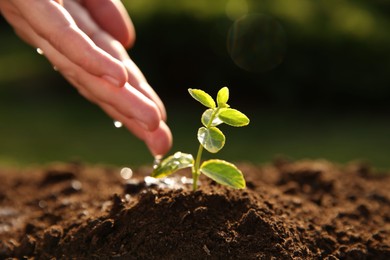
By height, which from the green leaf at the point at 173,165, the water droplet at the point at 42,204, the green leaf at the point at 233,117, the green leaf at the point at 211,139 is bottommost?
the water droplet at the point at 42,204

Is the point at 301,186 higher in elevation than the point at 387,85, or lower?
lower

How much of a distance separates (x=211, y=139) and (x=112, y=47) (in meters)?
0.88

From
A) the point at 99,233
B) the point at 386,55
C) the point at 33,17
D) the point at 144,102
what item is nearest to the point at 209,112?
the point at 144,102

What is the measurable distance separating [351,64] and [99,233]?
5.54 meters

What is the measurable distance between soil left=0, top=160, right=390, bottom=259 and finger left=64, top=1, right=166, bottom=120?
42 centimetres

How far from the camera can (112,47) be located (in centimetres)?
287

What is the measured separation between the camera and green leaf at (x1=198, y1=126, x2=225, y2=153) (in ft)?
7.29

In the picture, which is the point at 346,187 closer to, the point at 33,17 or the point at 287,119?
the point at 33,17

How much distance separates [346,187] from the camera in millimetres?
3498

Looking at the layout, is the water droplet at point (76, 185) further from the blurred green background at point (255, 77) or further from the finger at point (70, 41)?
the blurred green background at point (255, 77)

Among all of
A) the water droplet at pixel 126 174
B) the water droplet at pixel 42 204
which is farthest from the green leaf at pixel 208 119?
the water droplet at pixel 126 174

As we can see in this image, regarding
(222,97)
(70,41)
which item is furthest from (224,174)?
(70,41)

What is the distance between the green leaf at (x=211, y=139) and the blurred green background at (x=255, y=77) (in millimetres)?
4118

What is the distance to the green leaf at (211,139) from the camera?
2.22 m
